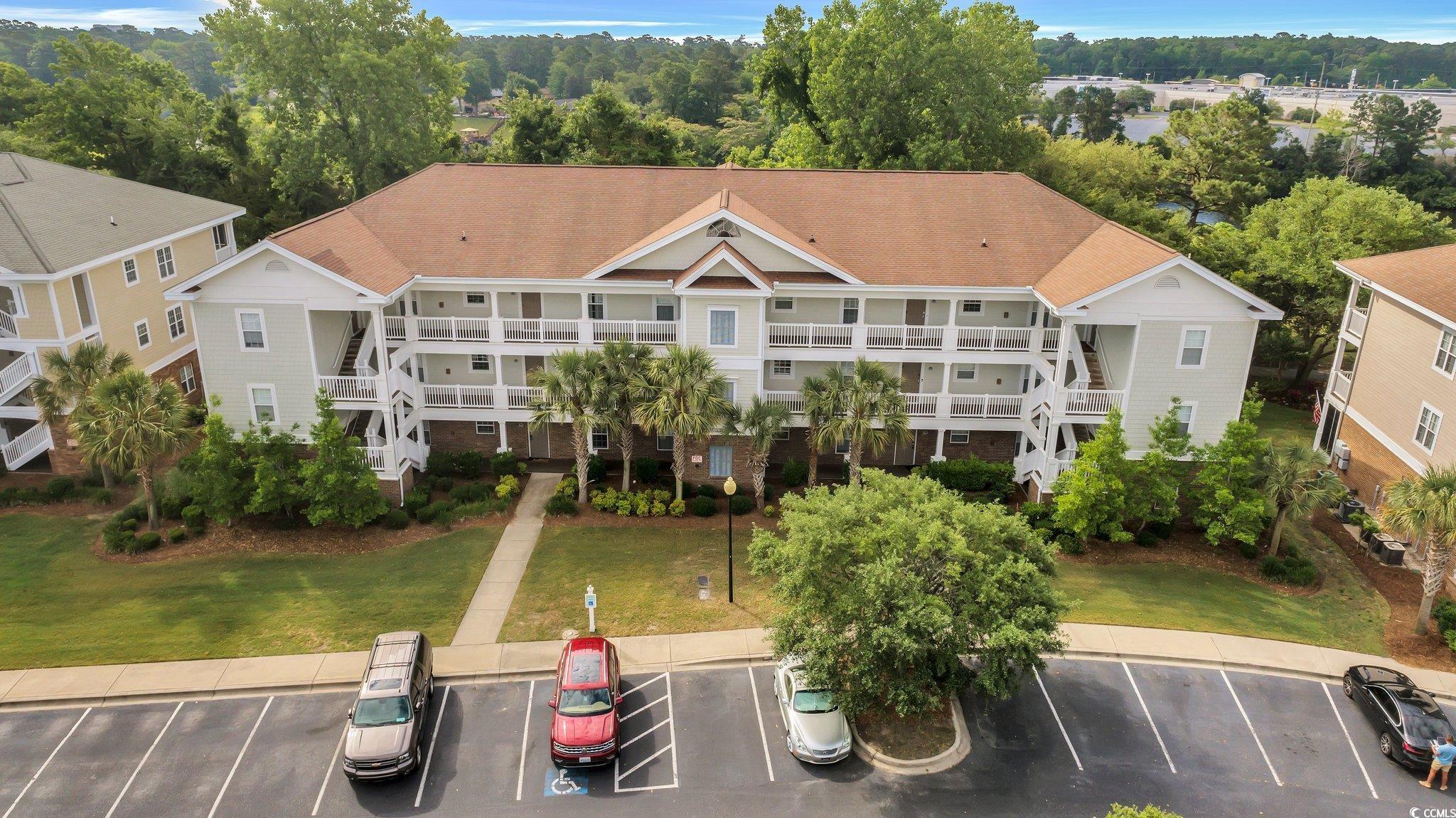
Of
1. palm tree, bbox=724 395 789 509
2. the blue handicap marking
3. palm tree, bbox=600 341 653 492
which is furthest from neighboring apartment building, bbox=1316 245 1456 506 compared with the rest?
the blue handicap marking

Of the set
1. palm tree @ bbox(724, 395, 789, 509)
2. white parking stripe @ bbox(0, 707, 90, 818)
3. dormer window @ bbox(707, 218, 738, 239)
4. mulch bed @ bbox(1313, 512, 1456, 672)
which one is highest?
dormer window @ bbox(707, 218, 738, 239)

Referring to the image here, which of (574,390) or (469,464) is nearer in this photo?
(574,390)

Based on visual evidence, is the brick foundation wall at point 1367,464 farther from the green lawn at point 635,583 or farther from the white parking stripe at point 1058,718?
the green lawn at point 635,583

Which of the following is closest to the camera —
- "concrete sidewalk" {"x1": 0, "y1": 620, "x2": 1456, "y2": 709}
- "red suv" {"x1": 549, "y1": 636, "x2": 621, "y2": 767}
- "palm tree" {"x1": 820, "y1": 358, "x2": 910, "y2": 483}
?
"red suv" {"x1": 549, "y1": 636, "x2": 621, "y2": 767}

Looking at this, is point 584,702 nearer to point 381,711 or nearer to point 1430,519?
point 381,711

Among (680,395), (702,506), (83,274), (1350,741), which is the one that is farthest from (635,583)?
(83,274)

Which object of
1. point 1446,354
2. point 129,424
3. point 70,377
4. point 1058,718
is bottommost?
point 1058,718

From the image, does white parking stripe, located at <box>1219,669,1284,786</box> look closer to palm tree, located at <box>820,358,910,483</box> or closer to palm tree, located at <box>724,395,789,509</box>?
palm tree, located at <box>820,358,910,483</box>
